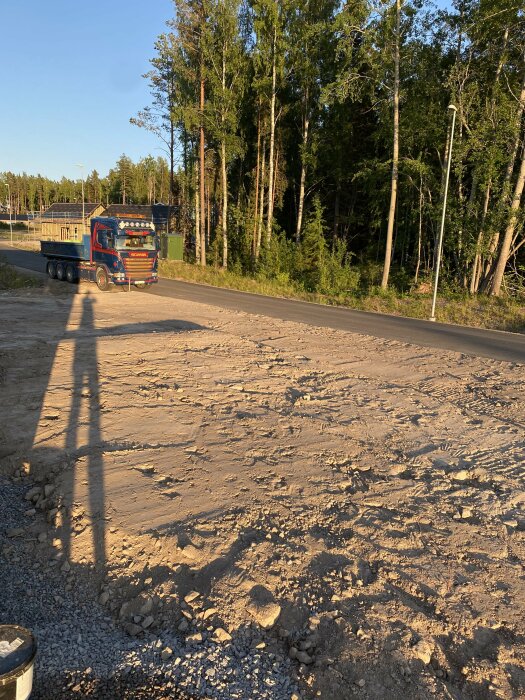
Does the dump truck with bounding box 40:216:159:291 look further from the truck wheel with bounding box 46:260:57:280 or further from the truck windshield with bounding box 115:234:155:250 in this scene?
the truck wheel with bounding box 46:260:57:280

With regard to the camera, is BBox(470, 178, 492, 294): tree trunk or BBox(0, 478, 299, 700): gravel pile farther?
BBox(470, 178, 492, 294): tree trunk

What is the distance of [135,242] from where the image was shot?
836 inches

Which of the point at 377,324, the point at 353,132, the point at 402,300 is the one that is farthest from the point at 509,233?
the point at 353,132

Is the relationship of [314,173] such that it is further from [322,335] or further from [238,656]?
[238,656]

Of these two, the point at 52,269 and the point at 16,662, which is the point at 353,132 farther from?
the point at 16,662

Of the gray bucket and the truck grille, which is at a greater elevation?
the truck grille

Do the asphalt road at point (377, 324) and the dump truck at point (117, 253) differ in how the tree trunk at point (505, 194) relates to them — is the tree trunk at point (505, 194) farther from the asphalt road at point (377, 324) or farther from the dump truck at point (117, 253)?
the dump truck at point (117, 253)

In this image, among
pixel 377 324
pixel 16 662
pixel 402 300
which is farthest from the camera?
pixel 402 300

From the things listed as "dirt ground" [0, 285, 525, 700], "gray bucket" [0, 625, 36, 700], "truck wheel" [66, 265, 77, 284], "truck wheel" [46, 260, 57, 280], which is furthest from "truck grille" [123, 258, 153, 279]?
"gray bucket" [0, 625, 36, 700]

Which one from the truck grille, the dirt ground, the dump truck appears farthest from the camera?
the truck grille

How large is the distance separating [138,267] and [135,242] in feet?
3.42

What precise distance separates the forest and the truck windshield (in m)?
8.60

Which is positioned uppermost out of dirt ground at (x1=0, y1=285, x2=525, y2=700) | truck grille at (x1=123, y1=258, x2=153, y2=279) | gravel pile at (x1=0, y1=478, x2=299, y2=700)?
truck grille at (x1=123, y1=258, x2=153, y2=279)

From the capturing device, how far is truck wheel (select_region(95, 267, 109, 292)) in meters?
21.4
